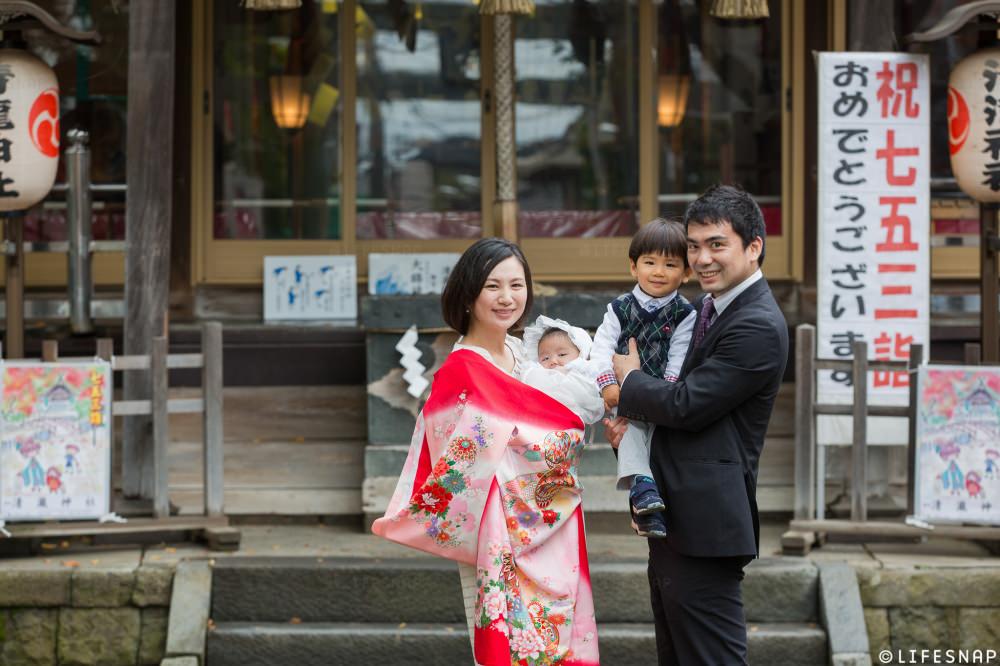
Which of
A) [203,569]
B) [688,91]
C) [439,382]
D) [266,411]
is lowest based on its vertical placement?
[203,569]

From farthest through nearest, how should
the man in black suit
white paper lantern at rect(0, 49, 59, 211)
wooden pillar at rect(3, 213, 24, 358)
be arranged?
1. wooden pillar at rect(3, 213, 24, 358)
2. white paper lantern at rect(0, 49, 59, 211)
3. the man in black suit

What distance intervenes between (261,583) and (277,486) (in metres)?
1.33

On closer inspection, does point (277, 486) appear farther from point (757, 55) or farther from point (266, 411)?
point (757, 55)

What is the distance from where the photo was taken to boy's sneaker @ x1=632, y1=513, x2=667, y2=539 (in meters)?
3.71

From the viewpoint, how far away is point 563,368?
154 inches

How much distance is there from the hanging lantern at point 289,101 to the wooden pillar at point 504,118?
5.77ft

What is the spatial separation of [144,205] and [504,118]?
2.21 m

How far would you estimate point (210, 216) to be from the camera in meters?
8.66

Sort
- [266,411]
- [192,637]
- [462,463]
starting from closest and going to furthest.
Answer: [462,463], [192,637], [266,411]

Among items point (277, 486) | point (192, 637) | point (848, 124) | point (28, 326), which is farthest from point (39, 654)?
point (848, 124)

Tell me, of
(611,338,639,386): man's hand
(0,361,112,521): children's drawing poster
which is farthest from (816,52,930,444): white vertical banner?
(0,361,112,521): children's drawing poster

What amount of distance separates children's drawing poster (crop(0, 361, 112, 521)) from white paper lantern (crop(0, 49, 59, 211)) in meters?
0.94

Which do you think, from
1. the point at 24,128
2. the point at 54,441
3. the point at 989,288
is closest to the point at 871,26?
the point at 989,288

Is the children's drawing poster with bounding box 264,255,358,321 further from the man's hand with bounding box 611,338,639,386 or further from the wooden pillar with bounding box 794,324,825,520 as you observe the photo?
the man's hand with bounding box 611,338,639,386
